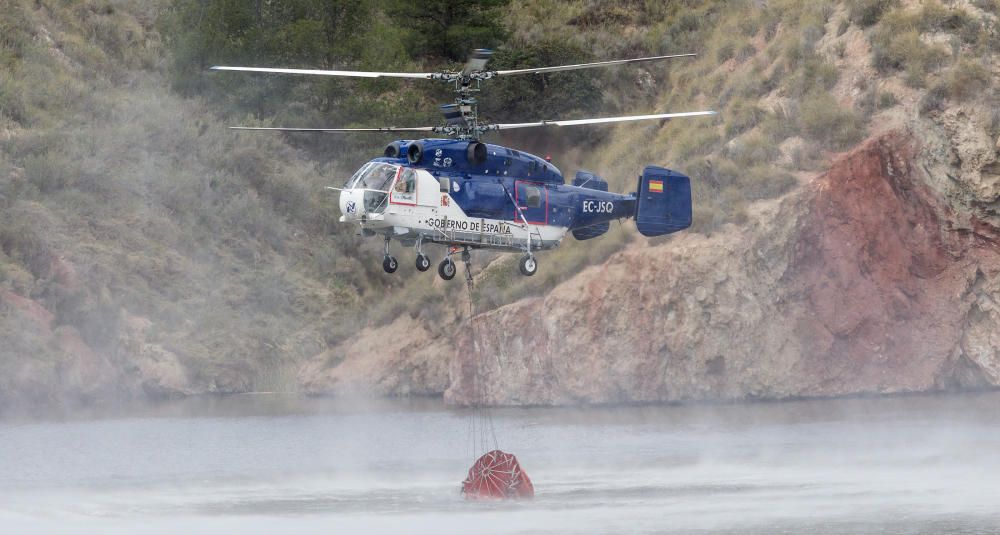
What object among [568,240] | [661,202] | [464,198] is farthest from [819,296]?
[464,198]

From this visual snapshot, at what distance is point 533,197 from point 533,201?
0.32ft

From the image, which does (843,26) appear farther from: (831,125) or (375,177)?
(375,177)

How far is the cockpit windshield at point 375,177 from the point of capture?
39.9 meters

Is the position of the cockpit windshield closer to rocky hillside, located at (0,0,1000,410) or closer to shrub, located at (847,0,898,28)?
rocky hillside, located at (0,0,1000,410)

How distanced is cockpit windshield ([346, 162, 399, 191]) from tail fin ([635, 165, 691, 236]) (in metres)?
7.53

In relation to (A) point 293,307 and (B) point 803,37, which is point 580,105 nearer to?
(B) point 803,37

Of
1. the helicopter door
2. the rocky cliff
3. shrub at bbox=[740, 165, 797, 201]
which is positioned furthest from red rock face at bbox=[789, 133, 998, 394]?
the helicopter door

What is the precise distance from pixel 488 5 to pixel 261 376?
1961cm

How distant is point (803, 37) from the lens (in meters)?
66.6

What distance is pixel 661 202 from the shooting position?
147 feet

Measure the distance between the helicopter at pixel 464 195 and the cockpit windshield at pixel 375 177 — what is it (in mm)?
23

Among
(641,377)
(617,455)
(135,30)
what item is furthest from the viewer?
(135,30)

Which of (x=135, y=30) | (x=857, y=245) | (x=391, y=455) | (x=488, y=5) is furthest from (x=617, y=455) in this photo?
(x=135, y=30)

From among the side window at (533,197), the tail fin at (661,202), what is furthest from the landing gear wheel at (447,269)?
the tail fin at (661,202)
